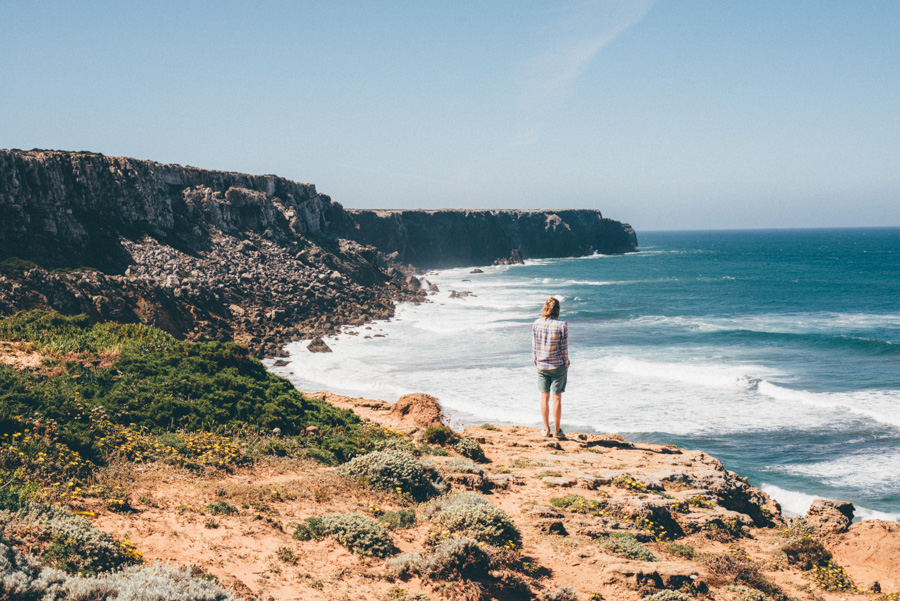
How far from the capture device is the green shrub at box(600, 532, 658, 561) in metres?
7.73

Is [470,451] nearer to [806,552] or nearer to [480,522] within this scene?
[480,522]

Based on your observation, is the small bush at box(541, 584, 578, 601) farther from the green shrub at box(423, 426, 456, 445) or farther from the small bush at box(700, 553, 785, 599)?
the green shrub at box(423, 426, 456, 445)

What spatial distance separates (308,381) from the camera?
2733 cm

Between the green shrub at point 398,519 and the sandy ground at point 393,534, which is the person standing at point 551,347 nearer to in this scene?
the sandy ground at point 393,534

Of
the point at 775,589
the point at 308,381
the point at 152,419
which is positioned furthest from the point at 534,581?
the point at 308,381

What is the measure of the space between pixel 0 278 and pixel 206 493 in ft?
88.2

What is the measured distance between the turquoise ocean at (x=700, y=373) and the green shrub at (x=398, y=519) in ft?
40.7

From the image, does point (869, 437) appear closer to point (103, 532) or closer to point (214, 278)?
point (103, 532)

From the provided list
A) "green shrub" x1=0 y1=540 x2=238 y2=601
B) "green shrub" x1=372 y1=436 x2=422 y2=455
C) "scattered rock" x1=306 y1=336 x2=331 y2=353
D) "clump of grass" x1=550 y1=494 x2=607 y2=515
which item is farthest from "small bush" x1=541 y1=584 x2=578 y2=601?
"scattered rock" x1=306 y1=336 x2=331 y2=353

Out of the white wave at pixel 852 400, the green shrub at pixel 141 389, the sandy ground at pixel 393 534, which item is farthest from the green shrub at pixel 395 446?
the white wave at pixel 852 400

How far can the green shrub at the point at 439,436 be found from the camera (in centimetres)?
1264

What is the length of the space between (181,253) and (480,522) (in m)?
42.0

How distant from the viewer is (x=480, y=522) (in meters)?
7.64

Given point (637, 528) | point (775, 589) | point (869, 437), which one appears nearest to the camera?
point (775, 589)
